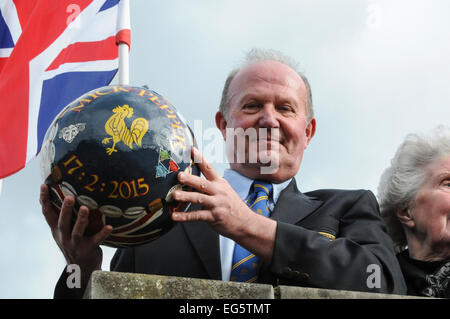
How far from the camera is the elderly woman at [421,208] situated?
186 inches

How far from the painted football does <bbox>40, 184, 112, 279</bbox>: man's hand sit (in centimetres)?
4

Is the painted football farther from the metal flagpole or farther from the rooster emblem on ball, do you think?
the metal flagpole

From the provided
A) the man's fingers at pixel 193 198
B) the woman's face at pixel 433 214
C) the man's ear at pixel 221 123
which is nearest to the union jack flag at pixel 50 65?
the man's ear at pixel 221 123

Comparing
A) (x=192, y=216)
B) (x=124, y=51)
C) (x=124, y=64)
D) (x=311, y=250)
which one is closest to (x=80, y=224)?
(x=192, y=216)

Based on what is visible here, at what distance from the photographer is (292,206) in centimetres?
428

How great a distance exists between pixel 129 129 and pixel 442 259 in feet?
9.25

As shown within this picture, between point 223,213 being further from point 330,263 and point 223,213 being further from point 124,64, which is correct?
point 124,64

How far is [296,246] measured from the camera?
3.59 metres

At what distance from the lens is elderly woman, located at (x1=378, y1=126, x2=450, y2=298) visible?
4719 millimetres

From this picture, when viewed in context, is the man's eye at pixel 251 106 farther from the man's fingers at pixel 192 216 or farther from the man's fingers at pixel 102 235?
the man's fingers at pixel 102 235

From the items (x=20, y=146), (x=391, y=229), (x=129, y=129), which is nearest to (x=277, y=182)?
(x=391, y=229)

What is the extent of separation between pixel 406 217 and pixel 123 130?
9.39 feet

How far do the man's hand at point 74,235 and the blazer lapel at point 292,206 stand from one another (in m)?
1.15
